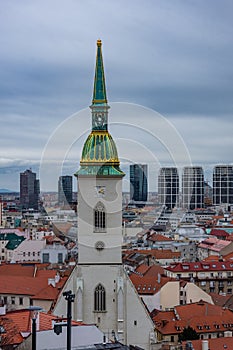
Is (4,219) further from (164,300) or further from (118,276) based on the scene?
(118,276)

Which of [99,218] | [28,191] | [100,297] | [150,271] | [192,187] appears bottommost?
[100,297]

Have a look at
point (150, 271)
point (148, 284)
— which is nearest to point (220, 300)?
point (148, 284)

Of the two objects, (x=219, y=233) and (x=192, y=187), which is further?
(x=192, y=187)

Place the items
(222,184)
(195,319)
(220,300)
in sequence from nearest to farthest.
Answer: (195,319)
(220,300)
(222,184)

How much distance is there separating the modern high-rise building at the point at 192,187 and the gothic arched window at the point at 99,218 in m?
124

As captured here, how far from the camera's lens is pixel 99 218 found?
27.4m

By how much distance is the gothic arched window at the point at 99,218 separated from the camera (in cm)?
2730

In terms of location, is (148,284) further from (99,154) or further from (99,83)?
(99,83)

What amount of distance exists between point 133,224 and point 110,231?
52.4 m

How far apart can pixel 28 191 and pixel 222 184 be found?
54370mm

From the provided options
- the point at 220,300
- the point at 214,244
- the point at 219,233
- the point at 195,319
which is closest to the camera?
the point at 195,319

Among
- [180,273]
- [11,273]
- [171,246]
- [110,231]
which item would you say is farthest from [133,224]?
[110,231]

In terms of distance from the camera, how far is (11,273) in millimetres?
46375

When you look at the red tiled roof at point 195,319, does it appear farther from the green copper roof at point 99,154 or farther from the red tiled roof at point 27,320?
the red tiled roof at point 27,320
